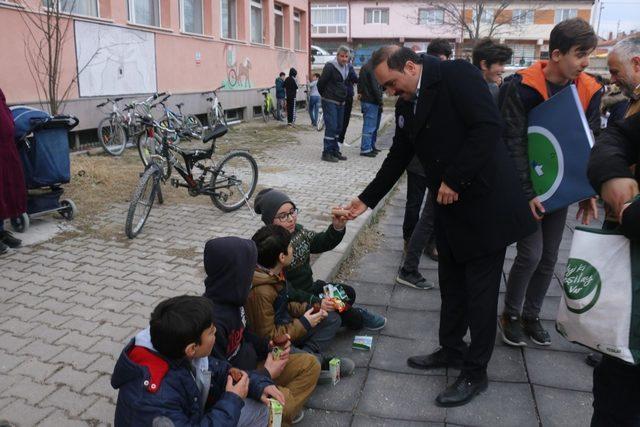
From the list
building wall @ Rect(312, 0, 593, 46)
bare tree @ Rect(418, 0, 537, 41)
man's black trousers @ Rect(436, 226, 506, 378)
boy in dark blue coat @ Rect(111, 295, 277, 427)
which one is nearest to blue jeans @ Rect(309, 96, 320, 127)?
man's black trousers @ Rect(436, 226, 506, 378)

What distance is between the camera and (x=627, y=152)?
198 centimetres

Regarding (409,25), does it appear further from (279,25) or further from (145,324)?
(145,324)

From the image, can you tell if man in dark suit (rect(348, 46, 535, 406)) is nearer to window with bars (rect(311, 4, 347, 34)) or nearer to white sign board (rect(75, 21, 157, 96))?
white sign board (rect(75, 21, 157, 96))

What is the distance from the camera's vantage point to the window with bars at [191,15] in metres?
14.3

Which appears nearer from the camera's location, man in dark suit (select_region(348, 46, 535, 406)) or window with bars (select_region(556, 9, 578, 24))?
man in dark suit (select_region(348, 46, 535, 406))

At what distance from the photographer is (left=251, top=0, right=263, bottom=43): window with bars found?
19.2 meters

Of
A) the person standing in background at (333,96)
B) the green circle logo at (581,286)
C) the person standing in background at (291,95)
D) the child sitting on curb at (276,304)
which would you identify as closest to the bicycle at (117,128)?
the person standing in background at (333,96)

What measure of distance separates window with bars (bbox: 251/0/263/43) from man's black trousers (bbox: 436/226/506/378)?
56.8 ft

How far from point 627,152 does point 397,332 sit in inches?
86.6

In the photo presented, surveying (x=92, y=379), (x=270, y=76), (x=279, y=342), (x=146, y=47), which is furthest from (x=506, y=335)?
(x=270, y=76)

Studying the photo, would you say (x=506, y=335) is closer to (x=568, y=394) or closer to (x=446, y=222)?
(x=568, y=394)

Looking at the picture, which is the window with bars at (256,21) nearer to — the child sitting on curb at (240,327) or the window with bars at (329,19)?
the child sitting on curb at (240,327)

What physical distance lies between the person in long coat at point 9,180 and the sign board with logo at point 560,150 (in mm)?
4329

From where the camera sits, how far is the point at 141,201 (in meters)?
5.69
